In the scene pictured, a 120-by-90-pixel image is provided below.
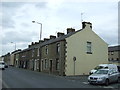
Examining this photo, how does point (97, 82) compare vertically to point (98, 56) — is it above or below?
below

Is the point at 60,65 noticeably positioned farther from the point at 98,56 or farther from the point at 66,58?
the point at 98,56

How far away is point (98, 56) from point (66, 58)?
6.54 metres

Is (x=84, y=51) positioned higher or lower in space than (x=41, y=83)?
higher

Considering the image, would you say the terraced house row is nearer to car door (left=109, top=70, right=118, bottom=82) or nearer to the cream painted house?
the cream painted house

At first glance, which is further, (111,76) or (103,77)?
(111,76)

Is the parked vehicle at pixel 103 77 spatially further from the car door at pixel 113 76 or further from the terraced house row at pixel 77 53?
the terraced house row at pixel 77 53

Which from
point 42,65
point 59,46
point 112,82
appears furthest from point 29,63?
point 112,82

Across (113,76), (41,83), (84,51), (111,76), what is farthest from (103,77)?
(84,51)

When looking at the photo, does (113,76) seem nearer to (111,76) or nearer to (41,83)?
(111,76)

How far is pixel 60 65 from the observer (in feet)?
114

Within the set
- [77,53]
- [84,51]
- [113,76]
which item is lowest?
A: [113,76]

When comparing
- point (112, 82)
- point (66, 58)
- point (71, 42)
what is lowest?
point (112, 82)

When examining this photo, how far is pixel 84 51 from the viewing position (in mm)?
35750

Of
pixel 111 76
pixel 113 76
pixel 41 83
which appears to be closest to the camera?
pixel 41 83
